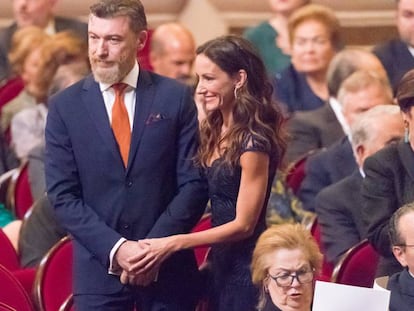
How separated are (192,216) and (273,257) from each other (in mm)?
304

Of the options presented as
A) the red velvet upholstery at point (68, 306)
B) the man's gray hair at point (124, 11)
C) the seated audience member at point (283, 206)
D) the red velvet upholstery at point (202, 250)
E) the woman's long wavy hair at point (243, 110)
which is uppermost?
the man's gray hair at point (124, 11)

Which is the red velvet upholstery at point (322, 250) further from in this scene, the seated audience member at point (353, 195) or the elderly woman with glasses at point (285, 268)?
the elderly woman with glasses at point (285, 268)

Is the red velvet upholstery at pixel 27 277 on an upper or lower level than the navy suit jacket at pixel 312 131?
lower

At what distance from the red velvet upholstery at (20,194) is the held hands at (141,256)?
65.1 inches

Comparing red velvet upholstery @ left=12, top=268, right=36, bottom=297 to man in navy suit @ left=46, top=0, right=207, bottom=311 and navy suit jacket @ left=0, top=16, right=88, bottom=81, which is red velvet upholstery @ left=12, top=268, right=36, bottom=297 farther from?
navy suit jacket @ left=0, top=16, right=88, bottom=81

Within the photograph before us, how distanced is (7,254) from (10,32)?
2.37 meters

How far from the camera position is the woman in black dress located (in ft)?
11.6

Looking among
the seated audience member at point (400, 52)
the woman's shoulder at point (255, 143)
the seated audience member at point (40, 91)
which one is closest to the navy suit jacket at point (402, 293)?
the woman's shoulder at point (255, 143)

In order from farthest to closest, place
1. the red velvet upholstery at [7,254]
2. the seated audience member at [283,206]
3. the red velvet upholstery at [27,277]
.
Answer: the seated audience member at [283,206] < the red velvet upholstery at [7,254] < the red velvet upholstery at [27,277]

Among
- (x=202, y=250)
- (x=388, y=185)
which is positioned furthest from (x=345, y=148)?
(x=388, y=185)

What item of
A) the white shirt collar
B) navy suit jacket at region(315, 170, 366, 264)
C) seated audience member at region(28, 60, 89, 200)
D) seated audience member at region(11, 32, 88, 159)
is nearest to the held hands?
the white shirt collar

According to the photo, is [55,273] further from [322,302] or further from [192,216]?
[322,302]

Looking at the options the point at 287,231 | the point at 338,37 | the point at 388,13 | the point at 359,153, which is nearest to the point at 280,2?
the point at 338,37

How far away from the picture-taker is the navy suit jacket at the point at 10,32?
652 cm
